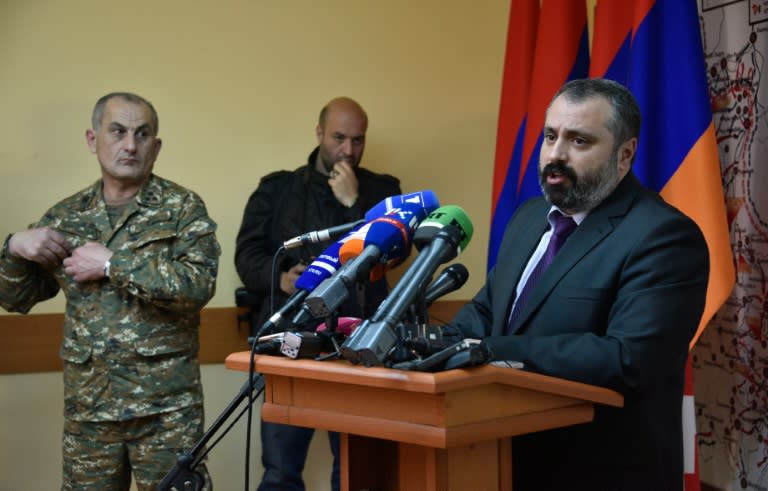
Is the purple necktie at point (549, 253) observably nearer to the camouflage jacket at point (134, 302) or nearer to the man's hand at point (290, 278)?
the camouflage jacket at point (134, 302)

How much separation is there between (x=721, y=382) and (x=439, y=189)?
1.70 meters

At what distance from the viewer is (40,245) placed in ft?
9.36

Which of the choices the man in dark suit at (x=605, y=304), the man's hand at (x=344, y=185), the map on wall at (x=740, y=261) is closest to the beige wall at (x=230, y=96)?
the man's hand at (x=344, y=185)

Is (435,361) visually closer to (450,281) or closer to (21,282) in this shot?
(450,281)

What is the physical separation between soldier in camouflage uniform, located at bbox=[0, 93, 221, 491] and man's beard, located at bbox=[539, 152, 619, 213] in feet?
4.39

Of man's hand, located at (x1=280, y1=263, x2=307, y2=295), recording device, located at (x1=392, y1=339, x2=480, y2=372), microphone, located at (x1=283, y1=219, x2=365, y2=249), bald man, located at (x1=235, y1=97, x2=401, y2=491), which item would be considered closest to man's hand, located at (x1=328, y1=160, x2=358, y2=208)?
bald man, located at (x1=235, y1=97, x2=401, y2=491)

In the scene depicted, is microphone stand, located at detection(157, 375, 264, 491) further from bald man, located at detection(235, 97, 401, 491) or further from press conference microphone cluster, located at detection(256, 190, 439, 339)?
bald man, located at detection(235, 97, 401, 491)

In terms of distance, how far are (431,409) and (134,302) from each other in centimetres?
175

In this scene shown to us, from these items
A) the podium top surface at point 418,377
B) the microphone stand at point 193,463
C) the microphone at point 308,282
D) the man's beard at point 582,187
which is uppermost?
the man's beard at point 582,187

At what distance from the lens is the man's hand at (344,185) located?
365 centimetres

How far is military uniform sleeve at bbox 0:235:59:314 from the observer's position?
9.67 ft

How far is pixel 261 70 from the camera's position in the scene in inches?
159

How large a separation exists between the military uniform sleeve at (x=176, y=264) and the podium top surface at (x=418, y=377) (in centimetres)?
128

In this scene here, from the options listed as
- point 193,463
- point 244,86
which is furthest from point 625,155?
point 244,86
